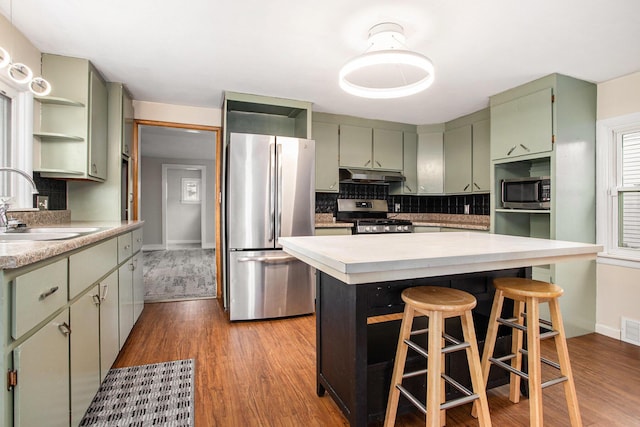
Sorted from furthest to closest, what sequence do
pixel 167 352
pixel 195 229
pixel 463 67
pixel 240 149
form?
pixel 195 229 → pixel 240 149 → pixel 463 67 → pixel 167 352

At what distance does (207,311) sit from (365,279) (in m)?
2.82

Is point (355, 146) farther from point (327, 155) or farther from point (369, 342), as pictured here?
point (369, 342)

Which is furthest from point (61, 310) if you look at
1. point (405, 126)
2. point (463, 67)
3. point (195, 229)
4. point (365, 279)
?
point (195, 229)

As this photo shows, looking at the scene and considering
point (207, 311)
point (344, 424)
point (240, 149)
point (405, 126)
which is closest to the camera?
point (344, 424)

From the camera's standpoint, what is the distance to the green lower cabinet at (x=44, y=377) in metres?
1.04

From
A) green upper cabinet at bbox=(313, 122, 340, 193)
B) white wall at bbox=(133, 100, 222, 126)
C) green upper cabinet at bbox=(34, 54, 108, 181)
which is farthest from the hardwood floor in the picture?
white wall at bbox=(133, 100, 222, 126)

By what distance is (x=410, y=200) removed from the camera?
4.97m

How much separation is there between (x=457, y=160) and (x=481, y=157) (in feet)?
1.25

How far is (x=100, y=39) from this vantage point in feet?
7.61

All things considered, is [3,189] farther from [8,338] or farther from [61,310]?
[8,338]

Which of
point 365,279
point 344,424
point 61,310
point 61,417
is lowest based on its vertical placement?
point 344,424

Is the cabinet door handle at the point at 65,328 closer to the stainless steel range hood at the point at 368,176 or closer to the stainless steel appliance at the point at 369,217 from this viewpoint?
the stainless steel appliance at the point at 369,217

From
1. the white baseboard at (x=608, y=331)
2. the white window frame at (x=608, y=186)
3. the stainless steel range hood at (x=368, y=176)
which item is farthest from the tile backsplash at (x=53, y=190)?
the white baseboard at (x=608, y=331)

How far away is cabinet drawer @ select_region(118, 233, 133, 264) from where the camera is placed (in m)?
2.31
